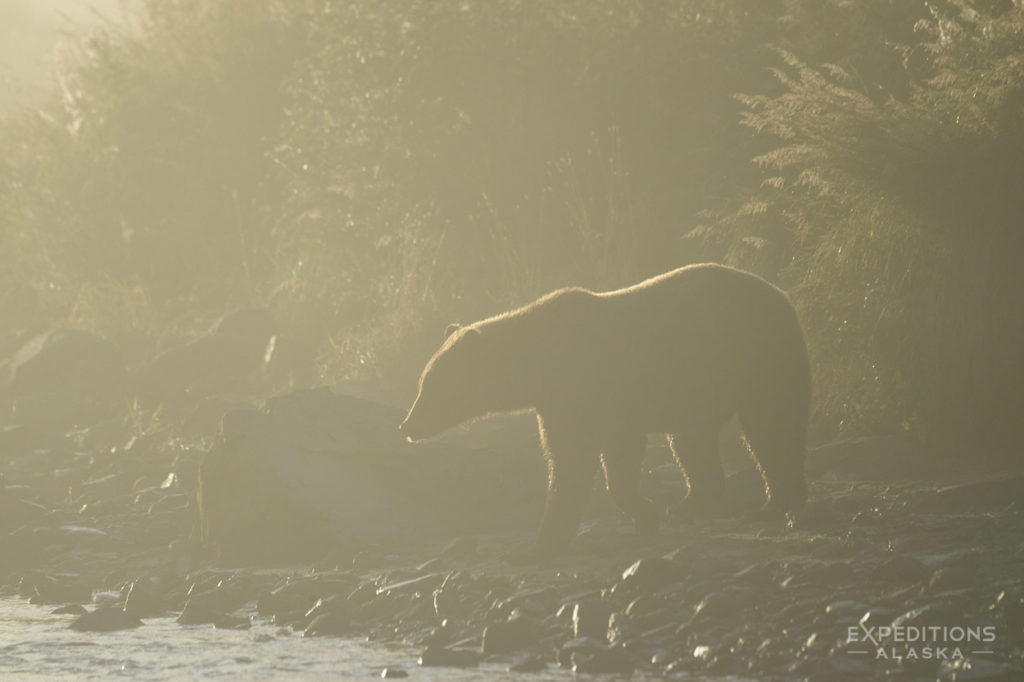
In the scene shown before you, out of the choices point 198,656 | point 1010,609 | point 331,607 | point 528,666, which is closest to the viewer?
point 1010,609

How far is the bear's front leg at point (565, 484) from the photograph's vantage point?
8.52m

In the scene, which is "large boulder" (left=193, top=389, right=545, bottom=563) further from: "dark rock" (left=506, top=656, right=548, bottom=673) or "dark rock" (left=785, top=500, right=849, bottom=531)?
"dark rock" (left=506, top=656, right=548, bottom=673)

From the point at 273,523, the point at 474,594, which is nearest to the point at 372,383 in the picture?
the point at 273,523

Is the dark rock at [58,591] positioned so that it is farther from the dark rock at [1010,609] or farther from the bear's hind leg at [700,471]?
the dark rock at [1010,609]

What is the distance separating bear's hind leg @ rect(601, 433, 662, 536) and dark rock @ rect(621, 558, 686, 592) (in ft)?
4.47

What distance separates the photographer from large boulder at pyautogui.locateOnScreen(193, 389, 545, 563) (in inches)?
382

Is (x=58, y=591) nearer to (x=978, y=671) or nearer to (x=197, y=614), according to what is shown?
(x=197, y=614)

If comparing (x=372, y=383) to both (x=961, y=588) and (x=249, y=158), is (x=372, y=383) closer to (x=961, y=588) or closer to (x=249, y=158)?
Answer: (x=249, y=158)

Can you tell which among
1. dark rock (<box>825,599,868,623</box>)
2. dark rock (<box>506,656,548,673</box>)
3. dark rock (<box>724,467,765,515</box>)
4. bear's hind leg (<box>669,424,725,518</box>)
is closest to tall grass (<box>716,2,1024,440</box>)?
dark rock (<box>724,467,765,515</box>)

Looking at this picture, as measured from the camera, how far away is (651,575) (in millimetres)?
7359

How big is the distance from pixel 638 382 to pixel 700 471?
819 millimetres

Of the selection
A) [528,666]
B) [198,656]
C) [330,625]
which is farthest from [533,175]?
[528,666]

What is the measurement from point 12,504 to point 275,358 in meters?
5.35

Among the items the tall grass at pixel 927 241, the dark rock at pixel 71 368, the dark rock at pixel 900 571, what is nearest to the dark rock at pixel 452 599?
the dark rock at pixel 900 571
